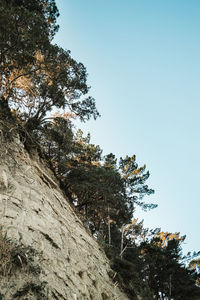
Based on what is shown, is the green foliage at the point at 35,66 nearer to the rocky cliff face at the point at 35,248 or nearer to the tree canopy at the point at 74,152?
the tree canopy at the point at 74,152

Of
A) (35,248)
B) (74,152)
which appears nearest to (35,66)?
(74,152)

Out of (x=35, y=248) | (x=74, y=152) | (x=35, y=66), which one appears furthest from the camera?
(x=74, y=152)

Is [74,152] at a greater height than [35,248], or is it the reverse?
[74,152]

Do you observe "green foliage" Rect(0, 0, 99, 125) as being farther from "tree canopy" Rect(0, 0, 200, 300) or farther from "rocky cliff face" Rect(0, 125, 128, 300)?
"rocky cliff face" Rect(0, 125, 128, 300)

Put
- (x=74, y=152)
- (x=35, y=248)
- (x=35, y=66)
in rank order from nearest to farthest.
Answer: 1. (x=35, y=248)
2. (x=35, y=66)
3. (x=74, y=152)

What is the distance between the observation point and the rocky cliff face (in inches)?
109

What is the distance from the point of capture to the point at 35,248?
358cm

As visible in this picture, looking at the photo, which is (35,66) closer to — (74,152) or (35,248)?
(74,152)

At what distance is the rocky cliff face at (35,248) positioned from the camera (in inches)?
109

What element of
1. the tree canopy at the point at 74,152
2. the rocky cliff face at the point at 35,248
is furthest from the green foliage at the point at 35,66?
the rocky cliff face at the point at 35,248

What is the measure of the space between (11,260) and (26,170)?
3.78 m

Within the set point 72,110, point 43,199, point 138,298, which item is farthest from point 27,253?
point 72,110

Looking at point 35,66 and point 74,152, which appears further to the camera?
point 74,152

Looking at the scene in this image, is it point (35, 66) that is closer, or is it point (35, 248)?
point (35, 248)
